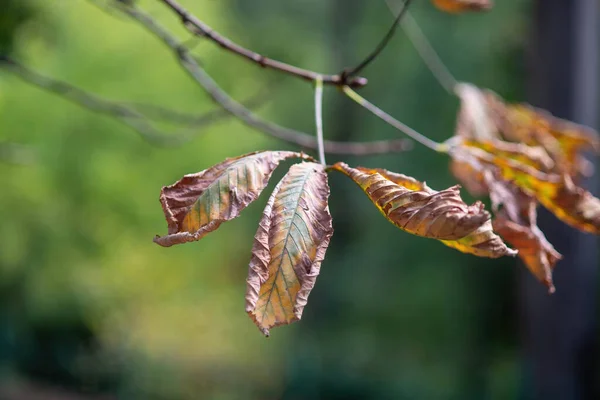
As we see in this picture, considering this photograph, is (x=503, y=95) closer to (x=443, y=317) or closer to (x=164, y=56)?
(x=443, y=317)

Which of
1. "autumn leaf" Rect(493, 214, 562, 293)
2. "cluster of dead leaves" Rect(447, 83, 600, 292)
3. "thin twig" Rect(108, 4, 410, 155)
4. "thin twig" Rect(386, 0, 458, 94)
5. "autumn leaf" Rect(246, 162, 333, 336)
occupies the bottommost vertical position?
"autumn leaf" Rect(246, 162, 333, 336)

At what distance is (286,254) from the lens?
0.36 m

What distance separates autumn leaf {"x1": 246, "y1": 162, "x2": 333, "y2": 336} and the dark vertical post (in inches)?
69.0

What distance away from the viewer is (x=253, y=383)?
484 centimetres

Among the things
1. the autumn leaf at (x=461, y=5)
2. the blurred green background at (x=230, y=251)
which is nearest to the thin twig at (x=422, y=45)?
the autumn leaf at (x=461, y=5)

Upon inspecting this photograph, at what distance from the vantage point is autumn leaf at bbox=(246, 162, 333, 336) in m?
0.35

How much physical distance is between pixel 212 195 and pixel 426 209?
0.42 ft

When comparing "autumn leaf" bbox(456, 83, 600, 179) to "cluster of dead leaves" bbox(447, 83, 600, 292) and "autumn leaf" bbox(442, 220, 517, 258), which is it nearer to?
"cluster of dead leaves" bbox(447, 83, 600, 292)

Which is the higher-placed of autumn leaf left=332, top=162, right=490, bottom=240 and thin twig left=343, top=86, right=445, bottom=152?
thin twig left=343, top=86, right=445, bottom=152

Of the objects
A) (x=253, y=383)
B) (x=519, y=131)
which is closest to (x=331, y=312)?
(x=253, y=383)

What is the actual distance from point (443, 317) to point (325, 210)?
12.9 feet

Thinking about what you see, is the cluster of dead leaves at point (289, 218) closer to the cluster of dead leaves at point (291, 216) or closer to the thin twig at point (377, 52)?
the cluster of dead leaves at point (291, 216)

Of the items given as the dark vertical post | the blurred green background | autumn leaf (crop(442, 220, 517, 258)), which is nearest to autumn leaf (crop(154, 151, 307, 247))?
autumn leaf (crop(442, 220, 517, 258))

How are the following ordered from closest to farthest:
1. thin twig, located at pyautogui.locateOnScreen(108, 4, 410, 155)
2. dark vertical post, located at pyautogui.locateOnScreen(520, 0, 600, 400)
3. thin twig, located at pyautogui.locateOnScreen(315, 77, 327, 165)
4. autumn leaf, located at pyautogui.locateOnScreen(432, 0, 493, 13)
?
thin twig, located at pyautogui.locateOnScreen(315, 77, 327, 165) → autumn leaf, located at pyautogui.locateOnScreen(432, 0, 493, 13) → thin twig, located at pyautogui.locateOnScreen(108, 4, 410, 155) → dark vertical post, located at pyautogui.locateOnScreen(520, 0, 600, 400)
